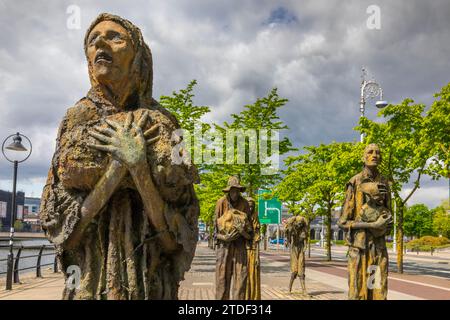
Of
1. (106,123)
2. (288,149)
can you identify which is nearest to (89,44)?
(106,123)

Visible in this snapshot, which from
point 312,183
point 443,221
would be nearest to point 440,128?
point 312,183

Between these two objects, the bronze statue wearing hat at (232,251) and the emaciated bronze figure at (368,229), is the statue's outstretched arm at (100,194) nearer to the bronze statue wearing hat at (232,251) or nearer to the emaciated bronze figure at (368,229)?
the emaciated bronze figure at (368,229)

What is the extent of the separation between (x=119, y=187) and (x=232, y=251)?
5.89 meters

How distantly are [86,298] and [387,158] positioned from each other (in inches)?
814

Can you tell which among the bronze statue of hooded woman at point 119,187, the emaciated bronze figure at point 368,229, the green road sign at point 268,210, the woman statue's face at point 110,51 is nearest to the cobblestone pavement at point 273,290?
the green road sign at point 268,210

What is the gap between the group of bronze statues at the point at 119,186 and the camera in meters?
2.43

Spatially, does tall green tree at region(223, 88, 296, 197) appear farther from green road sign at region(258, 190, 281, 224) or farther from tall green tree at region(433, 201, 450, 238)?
tall green tree at region(433, 201, 450, 238)

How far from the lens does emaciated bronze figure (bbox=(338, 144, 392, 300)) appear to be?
595 cm

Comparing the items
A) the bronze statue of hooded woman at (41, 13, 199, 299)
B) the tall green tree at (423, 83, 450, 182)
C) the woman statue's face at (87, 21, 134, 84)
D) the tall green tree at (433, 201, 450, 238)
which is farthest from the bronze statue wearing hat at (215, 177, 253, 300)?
the tall green tree at (433, 201, 450, 238)

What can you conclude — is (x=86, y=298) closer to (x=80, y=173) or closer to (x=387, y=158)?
(x=80, y=173)

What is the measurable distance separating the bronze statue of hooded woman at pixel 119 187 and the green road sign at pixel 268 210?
62.1 feet

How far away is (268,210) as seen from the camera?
22688 millimetres

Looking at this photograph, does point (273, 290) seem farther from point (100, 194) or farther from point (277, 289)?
point (100, 194)
